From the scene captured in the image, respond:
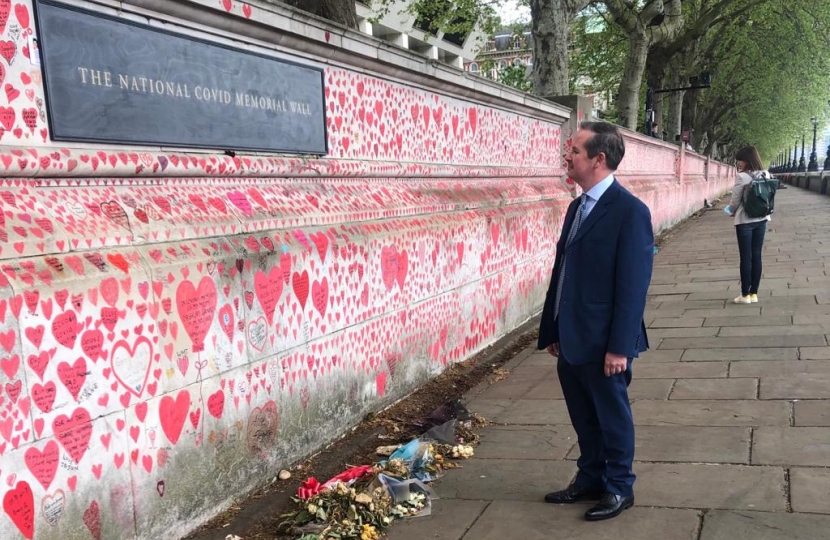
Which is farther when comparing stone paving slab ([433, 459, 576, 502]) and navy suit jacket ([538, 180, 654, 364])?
stone paving slab ([433, 459, 576, 502])

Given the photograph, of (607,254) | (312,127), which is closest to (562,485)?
(607,254)

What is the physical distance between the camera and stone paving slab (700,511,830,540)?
271 cm

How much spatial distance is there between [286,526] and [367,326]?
159 cm

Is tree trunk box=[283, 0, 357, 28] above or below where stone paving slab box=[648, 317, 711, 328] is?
above

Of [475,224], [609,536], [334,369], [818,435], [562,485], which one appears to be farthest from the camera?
[475,224]

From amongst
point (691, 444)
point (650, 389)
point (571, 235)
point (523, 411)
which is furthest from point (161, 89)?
point (650, 389)

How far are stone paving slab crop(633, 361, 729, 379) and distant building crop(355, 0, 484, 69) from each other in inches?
924

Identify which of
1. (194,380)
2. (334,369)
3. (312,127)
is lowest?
(334,369)

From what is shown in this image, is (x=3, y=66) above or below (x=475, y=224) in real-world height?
above

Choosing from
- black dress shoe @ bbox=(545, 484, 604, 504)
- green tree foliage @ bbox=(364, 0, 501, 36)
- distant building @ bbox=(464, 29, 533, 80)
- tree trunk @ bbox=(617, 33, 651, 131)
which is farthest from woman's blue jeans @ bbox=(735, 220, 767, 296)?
green tree foliage @ bbox=(364, 0, 501, 36)

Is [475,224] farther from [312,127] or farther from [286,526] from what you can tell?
[286,526]

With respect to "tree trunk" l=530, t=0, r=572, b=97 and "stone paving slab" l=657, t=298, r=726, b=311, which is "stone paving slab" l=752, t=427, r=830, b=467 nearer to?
"stone paving slab" l=657, t=298, r=726, b=311

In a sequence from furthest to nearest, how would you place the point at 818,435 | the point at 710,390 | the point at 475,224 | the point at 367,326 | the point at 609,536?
the point at 475,224 < the point at 710,390 < the point at 367,326 < the point at 818,435 < the point at 609,536

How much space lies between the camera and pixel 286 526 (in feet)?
10.4
